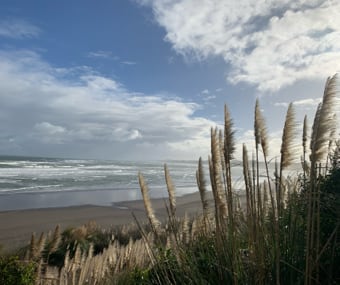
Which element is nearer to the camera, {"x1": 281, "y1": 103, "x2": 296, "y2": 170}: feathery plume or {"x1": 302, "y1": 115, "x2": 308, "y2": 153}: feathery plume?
{"x1": 281, "y1": 103, "x2": 296, "y2": 170}: feathery plume

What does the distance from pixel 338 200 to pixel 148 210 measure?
57.6 inches

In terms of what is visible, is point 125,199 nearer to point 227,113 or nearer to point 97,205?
point 97,205

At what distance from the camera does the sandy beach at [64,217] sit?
12731mm

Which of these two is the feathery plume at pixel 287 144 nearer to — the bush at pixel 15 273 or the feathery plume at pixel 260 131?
the feathery plume at pixel 260 131

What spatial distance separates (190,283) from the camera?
2.78m

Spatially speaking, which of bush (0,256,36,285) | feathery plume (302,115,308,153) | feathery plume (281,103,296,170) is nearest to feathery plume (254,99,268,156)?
feathery plume (281,103,296,170)

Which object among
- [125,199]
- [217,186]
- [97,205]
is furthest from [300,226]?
[125,199]

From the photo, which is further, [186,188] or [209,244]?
[186,188]

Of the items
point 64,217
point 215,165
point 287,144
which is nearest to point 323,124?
point 287,144

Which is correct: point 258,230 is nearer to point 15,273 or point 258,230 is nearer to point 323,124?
point 323,124

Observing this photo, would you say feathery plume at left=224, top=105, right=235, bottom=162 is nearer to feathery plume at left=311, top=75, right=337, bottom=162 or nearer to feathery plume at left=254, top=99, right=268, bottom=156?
feathery plume at left=254, top=99, right=268, bottom=156

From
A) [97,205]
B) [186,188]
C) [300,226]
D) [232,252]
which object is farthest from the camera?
[186,188]

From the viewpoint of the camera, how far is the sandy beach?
1273 centimetres

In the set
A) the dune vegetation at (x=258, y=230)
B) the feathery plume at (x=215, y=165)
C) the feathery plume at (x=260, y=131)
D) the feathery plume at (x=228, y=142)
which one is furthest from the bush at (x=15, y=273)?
the feathery plume at (x=260, y=131)
